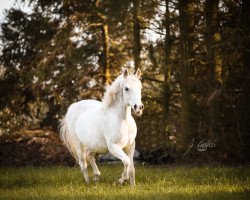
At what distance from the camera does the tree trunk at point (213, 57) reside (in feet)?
40.0

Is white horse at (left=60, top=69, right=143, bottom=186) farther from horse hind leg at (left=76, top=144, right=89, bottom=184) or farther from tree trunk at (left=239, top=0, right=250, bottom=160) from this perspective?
tree trunk at (left=239, top=0, right=250, bottom=160)

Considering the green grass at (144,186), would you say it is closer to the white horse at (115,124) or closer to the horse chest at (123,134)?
the white horse at (115,124)

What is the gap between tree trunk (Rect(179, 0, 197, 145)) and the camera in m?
13.4

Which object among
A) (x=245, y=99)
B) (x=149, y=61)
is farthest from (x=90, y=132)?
(x=149, y=61)

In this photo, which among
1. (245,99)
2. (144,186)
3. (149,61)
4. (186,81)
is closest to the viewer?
(144,186)

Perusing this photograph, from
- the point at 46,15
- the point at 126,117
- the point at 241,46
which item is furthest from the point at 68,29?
the point at 126,117

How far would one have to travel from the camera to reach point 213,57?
12.4 m

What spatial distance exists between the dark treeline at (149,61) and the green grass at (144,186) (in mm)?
2717

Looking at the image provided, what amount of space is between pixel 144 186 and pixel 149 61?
28.2 ft

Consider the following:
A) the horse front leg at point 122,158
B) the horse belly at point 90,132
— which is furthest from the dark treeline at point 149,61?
the horse front leg at point 122,158

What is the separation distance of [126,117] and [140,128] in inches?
283

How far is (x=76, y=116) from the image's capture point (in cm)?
1050
